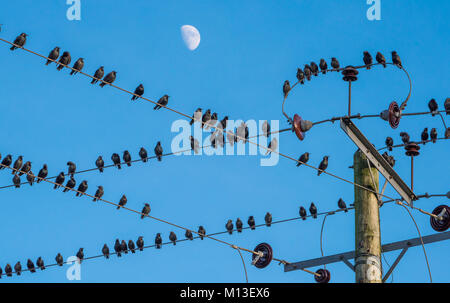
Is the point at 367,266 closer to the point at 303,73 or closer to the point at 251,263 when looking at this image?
the point at 251,263

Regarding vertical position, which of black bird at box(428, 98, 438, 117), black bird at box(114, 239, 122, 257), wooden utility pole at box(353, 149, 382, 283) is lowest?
wooden utility pole at box(353, 149, 382, 283)

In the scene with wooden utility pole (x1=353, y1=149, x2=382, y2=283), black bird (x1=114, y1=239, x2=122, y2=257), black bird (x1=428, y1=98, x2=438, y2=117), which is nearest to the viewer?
wooden utility pole (x1=353, y1=149, x2=382, y2=283)

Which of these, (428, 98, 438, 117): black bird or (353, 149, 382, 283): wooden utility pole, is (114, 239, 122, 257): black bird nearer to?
(428, 98, 438, 117): black bird

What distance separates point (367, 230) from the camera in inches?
560

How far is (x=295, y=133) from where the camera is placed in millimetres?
14953

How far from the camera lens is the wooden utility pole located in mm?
13992

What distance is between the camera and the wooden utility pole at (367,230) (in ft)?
45.9

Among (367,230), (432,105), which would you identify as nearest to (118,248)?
(432,105)

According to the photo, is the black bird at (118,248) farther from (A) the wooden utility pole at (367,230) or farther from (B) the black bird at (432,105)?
(A) the wooden utility pole at (367,230)

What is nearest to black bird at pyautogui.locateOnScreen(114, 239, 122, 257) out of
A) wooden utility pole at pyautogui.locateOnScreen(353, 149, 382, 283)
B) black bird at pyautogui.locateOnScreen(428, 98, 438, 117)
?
black bird at pyautogui.locateOnScreen(428, 98, 438, 117)

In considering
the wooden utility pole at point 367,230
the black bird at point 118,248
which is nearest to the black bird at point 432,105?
the black bird at point 118,248

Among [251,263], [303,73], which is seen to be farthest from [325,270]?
[303,73]

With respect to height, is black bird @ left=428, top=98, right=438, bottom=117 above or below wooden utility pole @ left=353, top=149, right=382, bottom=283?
above

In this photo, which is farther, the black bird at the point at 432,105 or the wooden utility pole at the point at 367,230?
the black bird at the point at 432,105
